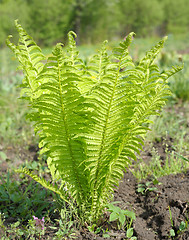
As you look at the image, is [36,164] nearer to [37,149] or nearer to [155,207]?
[37,149]

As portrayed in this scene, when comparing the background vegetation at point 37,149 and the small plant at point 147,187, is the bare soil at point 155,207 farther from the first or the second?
the background vegetation at point 37,149

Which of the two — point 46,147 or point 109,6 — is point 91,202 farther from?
point 109,6

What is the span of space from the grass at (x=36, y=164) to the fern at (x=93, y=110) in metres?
0.22

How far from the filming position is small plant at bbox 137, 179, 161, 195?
77.8 inches

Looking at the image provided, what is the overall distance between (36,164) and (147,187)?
1088 mm

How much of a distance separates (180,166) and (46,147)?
1258mm

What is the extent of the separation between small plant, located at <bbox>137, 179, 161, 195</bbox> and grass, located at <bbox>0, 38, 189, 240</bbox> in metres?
0.09

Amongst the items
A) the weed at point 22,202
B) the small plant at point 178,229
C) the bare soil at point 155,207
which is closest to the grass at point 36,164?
the weed at point 22,202

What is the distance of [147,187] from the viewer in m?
2.05

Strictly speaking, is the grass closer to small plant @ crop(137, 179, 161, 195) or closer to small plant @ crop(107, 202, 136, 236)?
small plant @ crop(137, 179, 161, 195)

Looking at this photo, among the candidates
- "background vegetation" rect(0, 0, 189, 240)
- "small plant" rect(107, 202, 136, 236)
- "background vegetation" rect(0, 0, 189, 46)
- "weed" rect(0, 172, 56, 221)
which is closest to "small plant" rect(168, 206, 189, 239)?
"small plant" rect(107, 202, 136, 236)

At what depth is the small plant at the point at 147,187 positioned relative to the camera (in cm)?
198

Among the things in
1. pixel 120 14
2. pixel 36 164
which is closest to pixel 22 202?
pixel 36 164

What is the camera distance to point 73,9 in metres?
28.3
